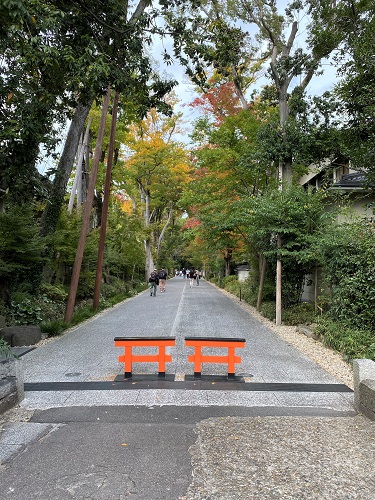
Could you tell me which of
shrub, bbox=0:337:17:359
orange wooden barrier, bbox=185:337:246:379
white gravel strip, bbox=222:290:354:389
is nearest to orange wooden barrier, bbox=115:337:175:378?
orange wooden barrier, bbox=185:337:246:379

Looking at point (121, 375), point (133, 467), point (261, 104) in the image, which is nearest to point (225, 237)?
point (261, 104)

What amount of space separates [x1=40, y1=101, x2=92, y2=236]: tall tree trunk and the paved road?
544 cm

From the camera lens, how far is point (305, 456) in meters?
3.47

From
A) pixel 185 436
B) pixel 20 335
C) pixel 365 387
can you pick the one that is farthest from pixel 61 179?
pixel 365 387

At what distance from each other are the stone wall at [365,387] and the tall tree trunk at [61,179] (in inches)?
374

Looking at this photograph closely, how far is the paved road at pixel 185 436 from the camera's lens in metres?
3.00

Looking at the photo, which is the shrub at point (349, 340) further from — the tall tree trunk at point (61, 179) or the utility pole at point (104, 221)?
the utility pole at point (104, 221)

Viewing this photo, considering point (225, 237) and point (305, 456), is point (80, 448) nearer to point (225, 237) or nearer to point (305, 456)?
point (305, 456)

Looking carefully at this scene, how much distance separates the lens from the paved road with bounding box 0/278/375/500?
9.83ft

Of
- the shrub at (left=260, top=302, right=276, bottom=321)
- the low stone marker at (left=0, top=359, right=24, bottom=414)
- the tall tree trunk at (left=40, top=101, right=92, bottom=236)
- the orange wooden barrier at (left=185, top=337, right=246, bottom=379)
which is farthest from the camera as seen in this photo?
the shrub at (left=260, top=302, right=276, bottom=321)

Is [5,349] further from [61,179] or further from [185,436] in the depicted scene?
[61,179]

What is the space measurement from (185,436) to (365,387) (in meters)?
2.35

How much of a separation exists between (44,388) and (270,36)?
50.9 feet

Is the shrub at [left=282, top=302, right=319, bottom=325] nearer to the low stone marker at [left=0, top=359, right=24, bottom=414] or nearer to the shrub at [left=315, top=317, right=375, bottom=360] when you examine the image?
the shrub at [left=315, top=317, right=375, bottom=360]
